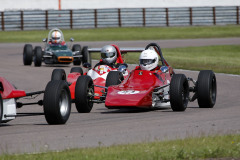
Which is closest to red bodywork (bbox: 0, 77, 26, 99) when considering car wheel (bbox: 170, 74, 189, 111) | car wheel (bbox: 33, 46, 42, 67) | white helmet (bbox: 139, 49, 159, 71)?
car wheel (bbox: 170, 74, 189, 111)

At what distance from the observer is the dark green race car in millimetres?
26703

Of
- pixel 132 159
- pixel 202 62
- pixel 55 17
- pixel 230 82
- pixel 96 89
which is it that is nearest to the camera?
pixel 132 159

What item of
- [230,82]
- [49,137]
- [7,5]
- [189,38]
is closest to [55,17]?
[7,5]

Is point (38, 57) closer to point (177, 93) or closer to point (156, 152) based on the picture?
point (177, 93)

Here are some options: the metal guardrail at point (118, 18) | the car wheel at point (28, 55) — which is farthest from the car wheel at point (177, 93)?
the metal guardrail at point (118, 18)

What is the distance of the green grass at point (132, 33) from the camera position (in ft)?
155

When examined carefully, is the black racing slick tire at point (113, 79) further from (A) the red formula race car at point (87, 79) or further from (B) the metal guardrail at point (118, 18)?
(B) the metal guardrail at point (118, 18)

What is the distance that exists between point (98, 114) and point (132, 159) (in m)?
5.43

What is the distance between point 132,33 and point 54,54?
77.9 feet

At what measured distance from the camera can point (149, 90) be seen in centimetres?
1295

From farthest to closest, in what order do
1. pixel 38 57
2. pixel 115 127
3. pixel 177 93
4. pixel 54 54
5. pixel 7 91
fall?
pixel 54 54, pixel 38 57, pixel 177 93, pixel 7 91, pixel 115 127

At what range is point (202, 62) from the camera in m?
27.6

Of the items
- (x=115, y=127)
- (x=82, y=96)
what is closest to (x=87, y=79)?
(x=82, y=96)

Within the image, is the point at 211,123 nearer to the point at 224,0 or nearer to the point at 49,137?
the point at 49,137
